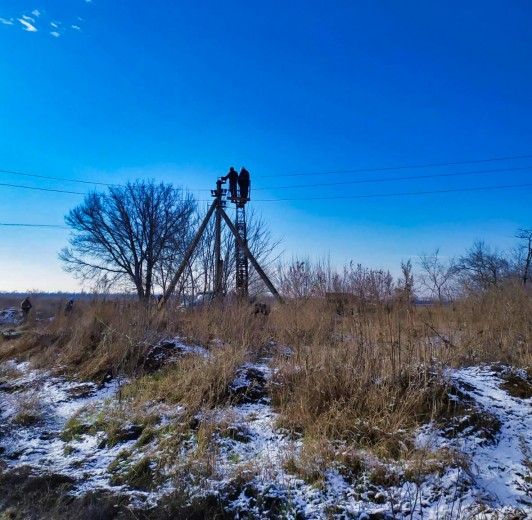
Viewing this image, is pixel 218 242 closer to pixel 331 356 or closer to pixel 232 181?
pixel 232 181

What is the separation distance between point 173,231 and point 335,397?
82.4 ft

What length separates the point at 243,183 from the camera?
15.9 metres

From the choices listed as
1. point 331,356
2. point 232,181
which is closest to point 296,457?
point 331,356

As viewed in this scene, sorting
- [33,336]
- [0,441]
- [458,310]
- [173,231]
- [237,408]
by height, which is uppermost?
[173,231]

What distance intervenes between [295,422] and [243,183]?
42.9ft

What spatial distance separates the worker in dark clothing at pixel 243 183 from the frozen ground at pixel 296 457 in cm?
1182

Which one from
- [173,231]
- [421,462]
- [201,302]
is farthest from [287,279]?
[173,231]

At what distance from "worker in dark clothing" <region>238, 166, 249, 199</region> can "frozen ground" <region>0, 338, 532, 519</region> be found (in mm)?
11818

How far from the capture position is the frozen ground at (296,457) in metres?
2.71

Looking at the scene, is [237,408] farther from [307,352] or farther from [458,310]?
[458,310]

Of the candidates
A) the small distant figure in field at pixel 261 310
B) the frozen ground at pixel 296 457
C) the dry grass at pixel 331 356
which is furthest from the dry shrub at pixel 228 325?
the frozen ground at pixel 296 457

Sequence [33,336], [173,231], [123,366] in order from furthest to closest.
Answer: [173,231], [33,336], [123,366]

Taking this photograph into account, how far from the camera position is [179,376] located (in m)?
5.21

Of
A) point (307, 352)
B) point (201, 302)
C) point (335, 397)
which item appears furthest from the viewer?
point (201, 302)
